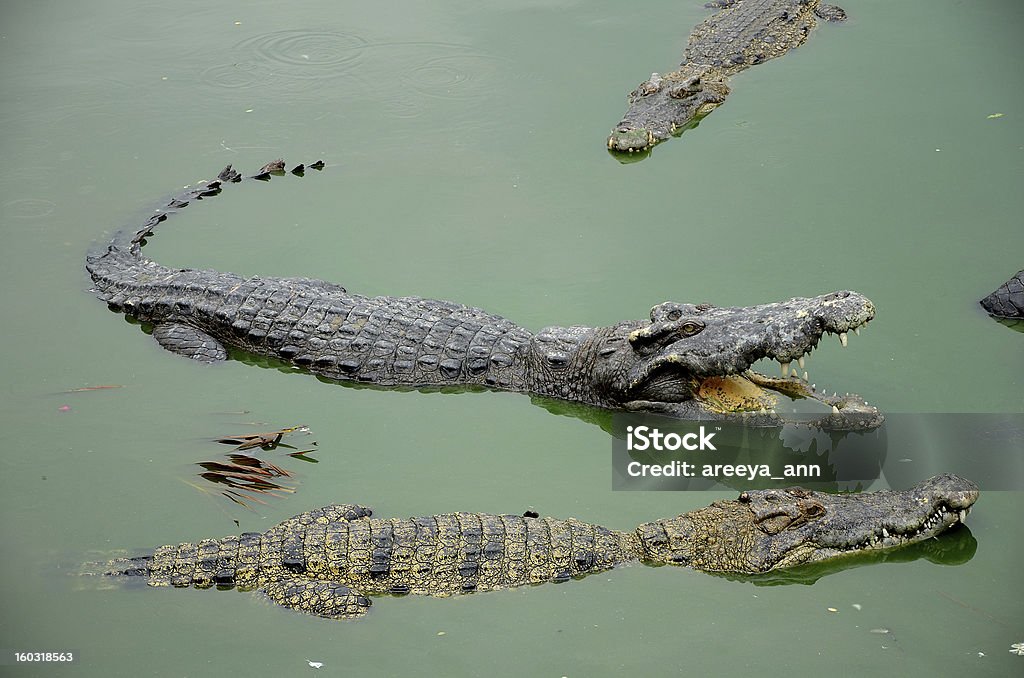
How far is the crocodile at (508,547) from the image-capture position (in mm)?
5496

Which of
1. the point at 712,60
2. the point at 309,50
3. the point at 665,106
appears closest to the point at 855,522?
the point at 665,106

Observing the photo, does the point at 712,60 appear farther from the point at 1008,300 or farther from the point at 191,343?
the point at 191,343

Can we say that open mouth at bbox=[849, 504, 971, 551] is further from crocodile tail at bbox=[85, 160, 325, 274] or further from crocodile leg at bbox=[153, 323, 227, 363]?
crocodile tail at bbox=[85, 160, 325, 274]

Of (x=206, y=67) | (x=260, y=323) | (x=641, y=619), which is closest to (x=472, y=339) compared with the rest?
(x=260, y=323)

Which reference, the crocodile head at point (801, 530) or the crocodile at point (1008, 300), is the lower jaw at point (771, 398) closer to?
the crocodile head at point (801, 530)

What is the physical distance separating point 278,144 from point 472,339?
12.2ft

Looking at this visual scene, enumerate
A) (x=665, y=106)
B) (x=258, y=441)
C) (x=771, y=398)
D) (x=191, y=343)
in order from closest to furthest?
(x=258, y=441) < (x=771, y=398) < (x=191, y=343) < (x=665, y=106)

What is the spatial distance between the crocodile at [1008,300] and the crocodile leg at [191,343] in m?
5.10

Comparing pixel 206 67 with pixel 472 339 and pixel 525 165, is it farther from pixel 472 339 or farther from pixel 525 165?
pixel 472 339

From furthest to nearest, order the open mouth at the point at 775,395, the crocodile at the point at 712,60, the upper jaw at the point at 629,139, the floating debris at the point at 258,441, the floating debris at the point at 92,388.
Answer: the crocodile at the point at 712,60, the upper jaw at the point at 629,139, the floating debris at the point at 92,388, the floating debris at the point at 258,441, the open mouth at the point at 775,395

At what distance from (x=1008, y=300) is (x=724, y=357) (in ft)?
7.22

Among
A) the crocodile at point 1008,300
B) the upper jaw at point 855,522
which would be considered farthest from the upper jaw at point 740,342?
the crocodile at point 1008,300

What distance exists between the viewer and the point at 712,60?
10945 millimetres

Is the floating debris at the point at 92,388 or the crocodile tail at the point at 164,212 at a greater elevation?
the crocodile tail at the point at 164,212
